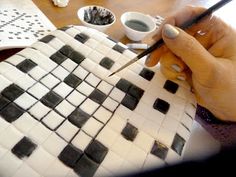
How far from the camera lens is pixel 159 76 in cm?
66

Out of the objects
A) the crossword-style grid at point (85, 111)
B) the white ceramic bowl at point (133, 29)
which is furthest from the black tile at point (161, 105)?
the white ceramic bowl at point (133, 29)

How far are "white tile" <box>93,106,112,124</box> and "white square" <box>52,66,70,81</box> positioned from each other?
0.11 m

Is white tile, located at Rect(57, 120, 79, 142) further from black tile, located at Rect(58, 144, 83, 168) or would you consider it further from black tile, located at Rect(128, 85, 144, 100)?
black tile, located at Rect(128, 85, 144, 100)

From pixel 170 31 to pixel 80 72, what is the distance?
23 cm

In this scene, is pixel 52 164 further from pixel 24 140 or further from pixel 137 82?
pixel 137 82

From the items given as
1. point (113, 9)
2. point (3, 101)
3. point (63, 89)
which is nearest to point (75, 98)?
point (63, 89)

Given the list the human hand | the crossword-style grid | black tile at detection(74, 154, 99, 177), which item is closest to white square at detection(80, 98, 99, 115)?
the crossword-style grid

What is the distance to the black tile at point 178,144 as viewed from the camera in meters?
0.53

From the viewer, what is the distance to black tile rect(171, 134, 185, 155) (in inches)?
20.9

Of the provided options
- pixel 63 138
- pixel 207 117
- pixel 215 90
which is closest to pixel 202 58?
pixel 215 90

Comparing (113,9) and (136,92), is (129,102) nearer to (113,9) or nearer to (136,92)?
(136,92)

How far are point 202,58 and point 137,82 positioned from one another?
0.53ft

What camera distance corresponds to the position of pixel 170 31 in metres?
0.61

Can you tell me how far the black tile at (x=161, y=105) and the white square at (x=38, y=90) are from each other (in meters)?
0.24
